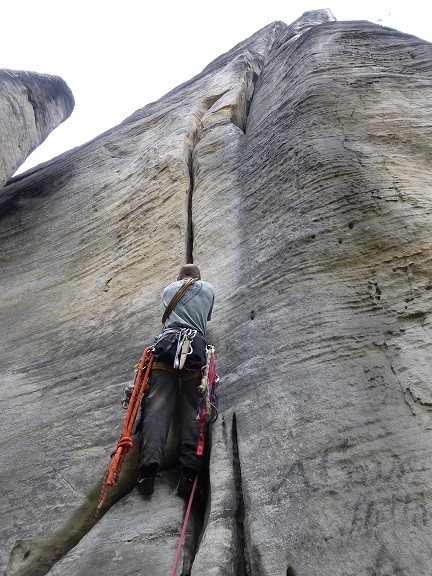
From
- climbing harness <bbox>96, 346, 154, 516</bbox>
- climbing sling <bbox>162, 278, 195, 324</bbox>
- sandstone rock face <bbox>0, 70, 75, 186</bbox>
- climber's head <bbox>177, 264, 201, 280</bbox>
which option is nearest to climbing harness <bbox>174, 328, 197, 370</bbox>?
climbing harness <bbox>96, 346, 154, 516</bbox>

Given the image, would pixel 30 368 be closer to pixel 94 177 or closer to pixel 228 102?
pixel 94 177

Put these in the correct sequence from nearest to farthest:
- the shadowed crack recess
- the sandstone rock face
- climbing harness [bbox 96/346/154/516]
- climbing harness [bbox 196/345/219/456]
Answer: the shadowed crack recess
climbing harness [bbox 96/346/154/516]
climbing harness [bbox 196/345/219/456]
the sandstone rock face

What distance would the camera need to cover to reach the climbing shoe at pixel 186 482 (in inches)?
169

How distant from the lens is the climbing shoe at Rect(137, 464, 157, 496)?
4.32 m

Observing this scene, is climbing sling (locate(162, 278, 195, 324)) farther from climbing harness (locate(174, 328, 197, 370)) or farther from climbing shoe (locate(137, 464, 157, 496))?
climbing shoe (locate(137, 464, 157, 496))

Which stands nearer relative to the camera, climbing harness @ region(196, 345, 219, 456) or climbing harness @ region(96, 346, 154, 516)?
climbing harness @ region(96, 346, 154, 516)

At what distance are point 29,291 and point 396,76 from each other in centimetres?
567

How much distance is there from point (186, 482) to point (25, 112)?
40.9 ft

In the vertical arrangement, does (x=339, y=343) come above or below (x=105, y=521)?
above

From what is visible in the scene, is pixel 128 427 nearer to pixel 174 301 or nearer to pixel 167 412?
pixel 167 412

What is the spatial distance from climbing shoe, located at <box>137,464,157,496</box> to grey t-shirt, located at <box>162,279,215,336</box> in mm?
1404

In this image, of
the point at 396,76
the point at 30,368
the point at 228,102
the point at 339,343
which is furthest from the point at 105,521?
the point at 228,102

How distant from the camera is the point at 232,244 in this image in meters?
6.60

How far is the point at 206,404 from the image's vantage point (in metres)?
4.62
